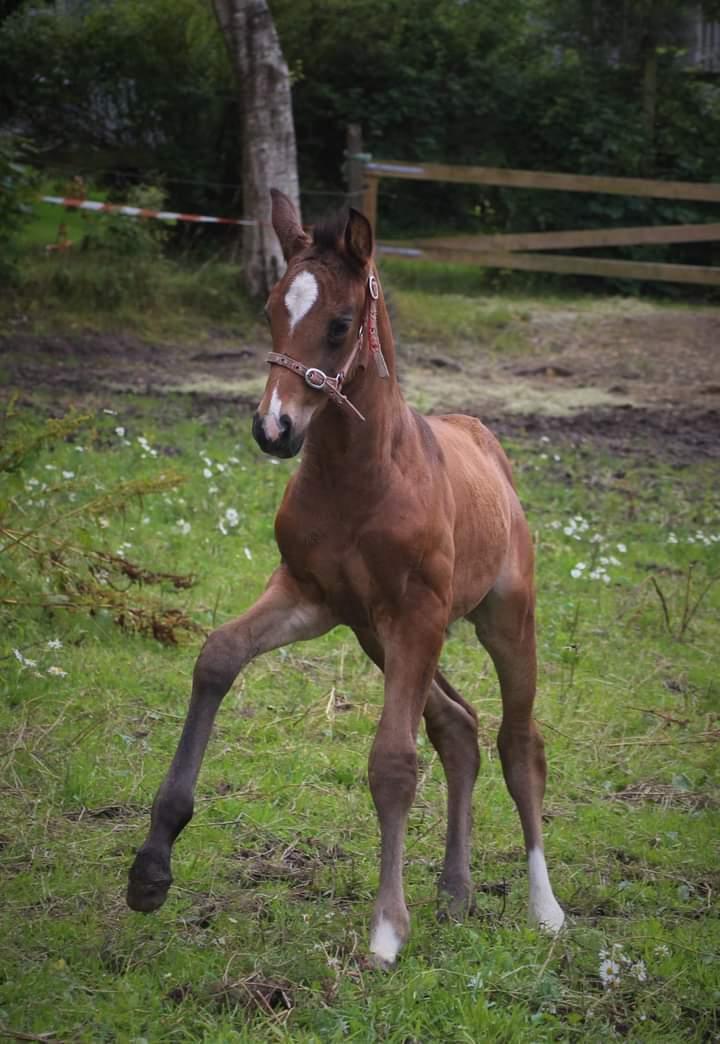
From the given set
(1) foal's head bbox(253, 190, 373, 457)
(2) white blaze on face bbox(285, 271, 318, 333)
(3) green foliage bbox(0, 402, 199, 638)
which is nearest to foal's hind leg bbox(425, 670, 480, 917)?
(1) foal's head bbox(253, 190, 373, 457)

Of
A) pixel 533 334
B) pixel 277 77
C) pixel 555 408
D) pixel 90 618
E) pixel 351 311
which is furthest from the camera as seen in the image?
pixel 533 334

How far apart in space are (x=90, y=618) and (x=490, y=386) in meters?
6.99

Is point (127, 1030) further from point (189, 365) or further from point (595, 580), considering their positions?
point (189, 365)

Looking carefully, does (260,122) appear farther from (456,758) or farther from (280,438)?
(280,438)

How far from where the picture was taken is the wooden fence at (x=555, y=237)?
15906 mm

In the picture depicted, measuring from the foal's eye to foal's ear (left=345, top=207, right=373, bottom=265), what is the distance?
19cm

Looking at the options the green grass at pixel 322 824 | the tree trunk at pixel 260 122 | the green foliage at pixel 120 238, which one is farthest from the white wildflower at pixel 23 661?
the green foliage at pixel 120 238

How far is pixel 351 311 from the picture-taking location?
4.08m

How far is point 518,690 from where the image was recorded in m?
4.85

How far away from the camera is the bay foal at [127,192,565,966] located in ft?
13.0

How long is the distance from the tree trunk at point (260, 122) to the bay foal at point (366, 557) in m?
9.96

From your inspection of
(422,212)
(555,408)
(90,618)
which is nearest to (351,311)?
(90,618)

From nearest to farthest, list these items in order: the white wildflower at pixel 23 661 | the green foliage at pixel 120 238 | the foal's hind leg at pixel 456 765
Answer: the foal's hind leg at pixel 456 765 → the white wildflower at pixel 23 661 → the green foliage at pixel 120 238

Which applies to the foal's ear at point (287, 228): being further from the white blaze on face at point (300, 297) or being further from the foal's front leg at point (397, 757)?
the foal's front leg at point (397, 757)
